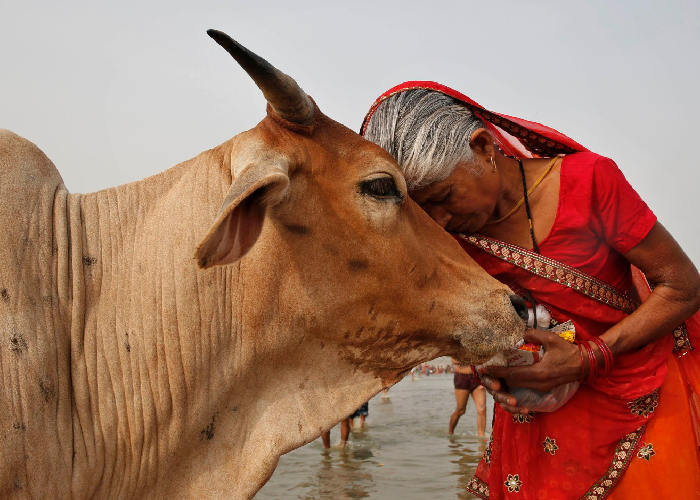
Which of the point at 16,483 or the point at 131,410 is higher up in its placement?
the point at 131,410

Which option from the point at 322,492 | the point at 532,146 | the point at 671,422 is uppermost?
the point at 532,146

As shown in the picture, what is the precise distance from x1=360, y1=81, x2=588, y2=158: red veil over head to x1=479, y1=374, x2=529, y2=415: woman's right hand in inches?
43.2

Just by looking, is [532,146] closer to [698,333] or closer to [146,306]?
[698,333]

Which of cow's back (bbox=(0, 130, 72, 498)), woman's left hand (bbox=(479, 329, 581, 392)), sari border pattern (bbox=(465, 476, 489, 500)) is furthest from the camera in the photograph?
sari border pattern (bbox=(465, 476, 489, 500))

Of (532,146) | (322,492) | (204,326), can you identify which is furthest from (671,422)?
(322,492)

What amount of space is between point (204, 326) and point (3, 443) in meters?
0.68

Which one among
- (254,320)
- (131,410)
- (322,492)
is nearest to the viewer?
(131,410)

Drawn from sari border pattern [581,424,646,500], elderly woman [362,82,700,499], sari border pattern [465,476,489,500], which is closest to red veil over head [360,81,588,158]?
elderly woman [362,82,700,499]

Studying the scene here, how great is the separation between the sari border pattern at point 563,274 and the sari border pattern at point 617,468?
1.68ft

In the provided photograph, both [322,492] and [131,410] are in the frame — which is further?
[322,492]

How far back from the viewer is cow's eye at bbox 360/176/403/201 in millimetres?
2363

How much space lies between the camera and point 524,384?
2.55 m

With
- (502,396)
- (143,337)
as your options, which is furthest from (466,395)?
(143,337)

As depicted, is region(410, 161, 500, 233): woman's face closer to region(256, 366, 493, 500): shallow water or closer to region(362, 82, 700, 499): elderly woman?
region(362, 82, 700, 499): elderly woman
